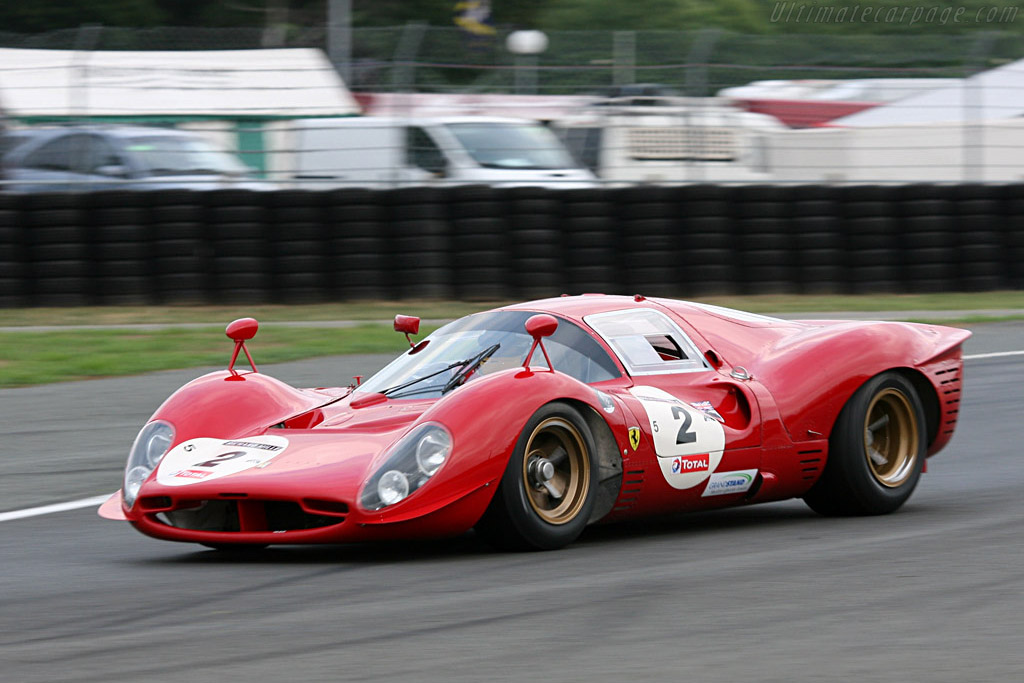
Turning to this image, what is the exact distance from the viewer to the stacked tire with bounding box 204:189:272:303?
13734 mm

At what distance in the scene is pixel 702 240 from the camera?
1442 cm

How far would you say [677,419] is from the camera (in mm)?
5586

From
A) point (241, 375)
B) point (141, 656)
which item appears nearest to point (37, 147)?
point (241, 375)

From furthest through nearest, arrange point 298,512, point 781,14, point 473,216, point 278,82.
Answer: point 781,14 < point 278,82 < point 473,216 < point 298,512

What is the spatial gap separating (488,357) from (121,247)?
8.76 m

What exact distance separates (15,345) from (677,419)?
781 centimetres

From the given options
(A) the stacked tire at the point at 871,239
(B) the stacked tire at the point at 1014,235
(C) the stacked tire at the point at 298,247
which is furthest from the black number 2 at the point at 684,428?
(B) the stacked tire at the point at 1014,235

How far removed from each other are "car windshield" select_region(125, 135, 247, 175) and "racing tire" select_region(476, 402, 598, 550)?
33.1 ft

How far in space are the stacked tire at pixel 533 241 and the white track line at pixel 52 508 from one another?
756 cm

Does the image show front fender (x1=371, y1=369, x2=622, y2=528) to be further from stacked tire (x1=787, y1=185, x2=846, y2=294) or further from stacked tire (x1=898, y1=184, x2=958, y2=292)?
stacked tire (x1=898, y1=184, x2=958, y2=292)

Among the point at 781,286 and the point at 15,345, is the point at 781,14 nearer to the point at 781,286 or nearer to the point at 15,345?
the point at 781,286

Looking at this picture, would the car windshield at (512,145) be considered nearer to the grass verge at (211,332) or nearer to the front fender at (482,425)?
the grass verge at (211,332)

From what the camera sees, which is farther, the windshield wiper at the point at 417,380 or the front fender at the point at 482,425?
→ the windshield wiper at the point at 417,380

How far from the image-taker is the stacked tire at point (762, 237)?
14.6 m
